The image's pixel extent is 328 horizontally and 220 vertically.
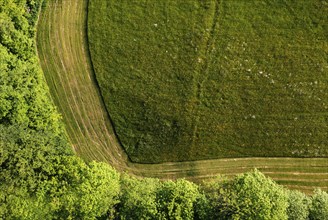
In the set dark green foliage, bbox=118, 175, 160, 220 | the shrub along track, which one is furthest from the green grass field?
dark green foliage, bbox=118, 175, 160, 220

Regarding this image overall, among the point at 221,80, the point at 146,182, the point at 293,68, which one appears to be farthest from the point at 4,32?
the point at 293,68

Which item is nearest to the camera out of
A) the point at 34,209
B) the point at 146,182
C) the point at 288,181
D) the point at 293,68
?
the point at 34,209

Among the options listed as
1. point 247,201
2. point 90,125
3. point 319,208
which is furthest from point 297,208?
point 90,125

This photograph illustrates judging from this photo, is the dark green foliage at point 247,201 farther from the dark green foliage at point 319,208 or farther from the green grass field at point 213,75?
the green grass field at point 213,75

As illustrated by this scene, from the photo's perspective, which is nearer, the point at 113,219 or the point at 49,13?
the point at 113,219

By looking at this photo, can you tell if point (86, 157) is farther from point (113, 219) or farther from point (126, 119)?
point (113, 219)

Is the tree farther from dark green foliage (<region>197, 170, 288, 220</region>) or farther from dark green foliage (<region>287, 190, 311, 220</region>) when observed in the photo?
dark green foliage (<region>287, 190, 311, 220</region>)
